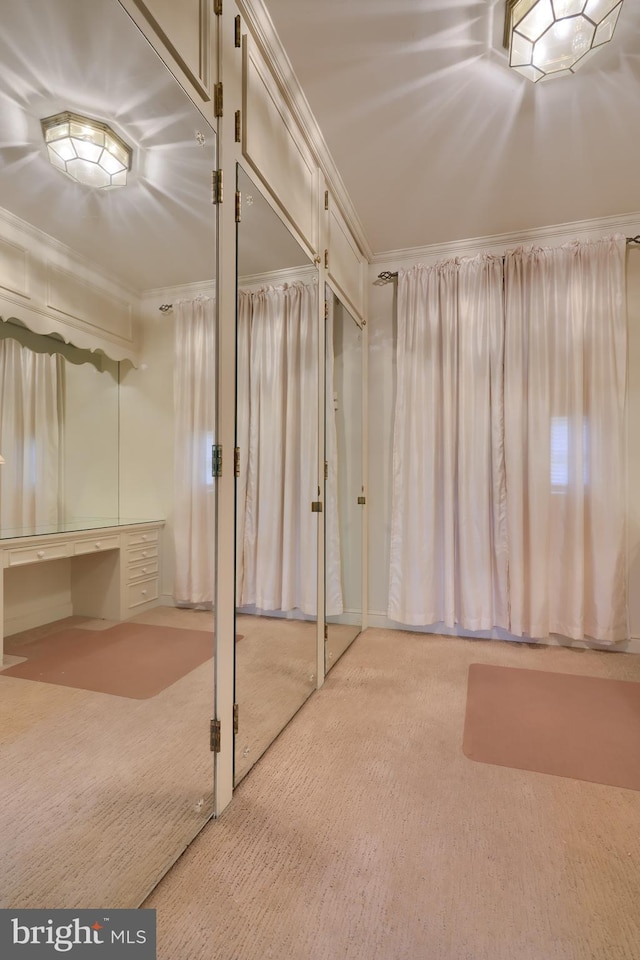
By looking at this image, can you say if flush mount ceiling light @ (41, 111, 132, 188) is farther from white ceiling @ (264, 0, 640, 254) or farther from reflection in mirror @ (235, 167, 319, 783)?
white ceiling @ (264, 0, 640, 254)

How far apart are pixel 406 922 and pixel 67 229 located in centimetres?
187

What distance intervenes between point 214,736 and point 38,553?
86 centimetres

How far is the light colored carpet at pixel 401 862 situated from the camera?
3.83 ft

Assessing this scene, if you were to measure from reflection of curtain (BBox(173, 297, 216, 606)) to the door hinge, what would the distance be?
14mm

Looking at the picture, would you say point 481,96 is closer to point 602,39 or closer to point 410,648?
point 602,39

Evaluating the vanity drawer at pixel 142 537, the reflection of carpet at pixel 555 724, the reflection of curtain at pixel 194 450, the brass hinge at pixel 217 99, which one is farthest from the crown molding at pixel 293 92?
the reflection of carpet at pixel 555 724

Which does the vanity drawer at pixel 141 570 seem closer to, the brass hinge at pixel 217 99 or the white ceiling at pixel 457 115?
the brass hinge at pixel 217 99

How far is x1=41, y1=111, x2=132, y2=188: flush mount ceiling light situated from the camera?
0.99 metres

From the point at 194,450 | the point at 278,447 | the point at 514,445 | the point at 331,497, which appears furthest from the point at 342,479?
the point at 194,450

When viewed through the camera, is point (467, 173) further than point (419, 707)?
Yes

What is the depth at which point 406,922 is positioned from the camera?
1.22 metres

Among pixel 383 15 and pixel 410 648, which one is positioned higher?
pixel 383 15

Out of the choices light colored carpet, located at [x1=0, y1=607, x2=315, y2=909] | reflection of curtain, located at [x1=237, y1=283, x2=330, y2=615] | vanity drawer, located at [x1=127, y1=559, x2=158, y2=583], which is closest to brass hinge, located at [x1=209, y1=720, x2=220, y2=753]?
light colored carpet, located at [x1=0, y1=607, x2=315, y2=909]

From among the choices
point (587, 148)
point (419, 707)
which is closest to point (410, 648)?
point (419, 707)
